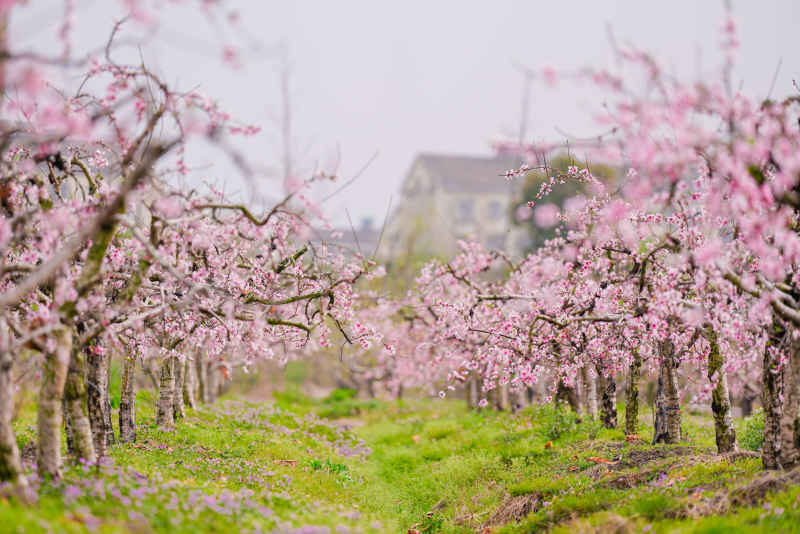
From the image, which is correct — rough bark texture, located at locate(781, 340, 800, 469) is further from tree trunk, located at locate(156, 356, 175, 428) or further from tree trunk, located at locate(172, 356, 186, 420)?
tree trunk, located at locate(172, 356, 186, 420)

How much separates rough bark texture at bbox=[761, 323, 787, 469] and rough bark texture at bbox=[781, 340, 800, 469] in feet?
0.39

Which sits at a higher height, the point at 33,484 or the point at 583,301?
the point at 583,301

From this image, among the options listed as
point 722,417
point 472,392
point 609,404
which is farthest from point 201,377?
point 722,417

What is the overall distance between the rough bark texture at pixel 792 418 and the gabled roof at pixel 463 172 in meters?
57.0

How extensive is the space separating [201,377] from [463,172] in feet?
159

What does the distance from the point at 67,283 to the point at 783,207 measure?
917cm

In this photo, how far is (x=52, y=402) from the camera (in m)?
7.54

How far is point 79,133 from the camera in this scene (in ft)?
22.9

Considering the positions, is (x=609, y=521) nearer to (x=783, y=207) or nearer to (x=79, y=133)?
(x=783, y=207)

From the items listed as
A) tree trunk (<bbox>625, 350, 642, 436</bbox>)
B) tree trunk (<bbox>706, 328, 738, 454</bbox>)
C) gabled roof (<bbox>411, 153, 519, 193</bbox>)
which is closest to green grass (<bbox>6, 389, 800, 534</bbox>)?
tree trunk (<bbox>625, 350, 642, 436</bbox>)

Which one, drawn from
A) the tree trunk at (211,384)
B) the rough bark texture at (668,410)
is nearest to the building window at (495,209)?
the tree trunk at (211,384)

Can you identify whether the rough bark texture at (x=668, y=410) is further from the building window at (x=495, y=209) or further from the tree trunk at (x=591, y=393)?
the building window at (x=495, y=209)

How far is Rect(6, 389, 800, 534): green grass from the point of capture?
698 centimetres

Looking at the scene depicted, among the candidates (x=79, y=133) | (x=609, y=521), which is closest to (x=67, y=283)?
(x=79, y=133)
